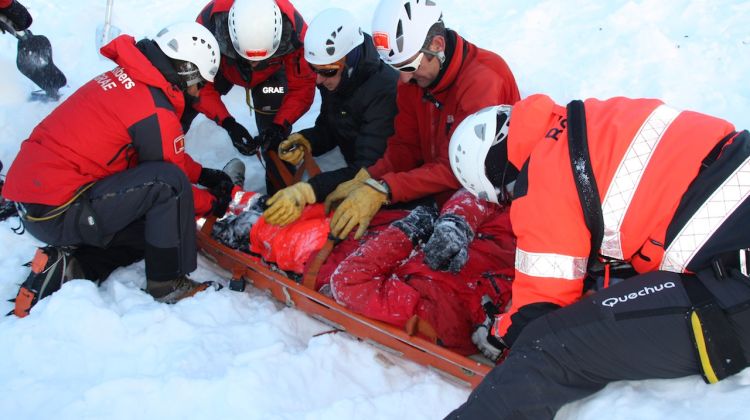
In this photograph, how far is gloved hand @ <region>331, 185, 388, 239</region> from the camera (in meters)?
3.45

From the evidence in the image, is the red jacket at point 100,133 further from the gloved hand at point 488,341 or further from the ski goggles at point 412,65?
the gloved hand at point 488,341

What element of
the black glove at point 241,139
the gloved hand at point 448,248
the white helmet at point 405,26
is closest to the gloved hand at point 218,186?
the black glove at point 241,139

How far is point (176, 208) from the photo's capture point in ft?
11.1

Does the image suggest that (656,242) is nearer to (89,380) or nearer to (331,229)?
(331,229)

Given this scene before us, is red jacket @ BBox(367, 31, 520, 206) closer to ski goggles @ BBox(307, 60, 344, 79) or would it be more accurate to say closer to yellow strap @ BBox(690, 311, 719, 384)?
ski goggles @ BBox(307, 60, 344, 79)

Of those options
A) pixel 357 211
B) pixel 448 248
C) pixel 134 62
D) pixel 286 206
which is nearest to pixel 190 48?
pixel 134 62

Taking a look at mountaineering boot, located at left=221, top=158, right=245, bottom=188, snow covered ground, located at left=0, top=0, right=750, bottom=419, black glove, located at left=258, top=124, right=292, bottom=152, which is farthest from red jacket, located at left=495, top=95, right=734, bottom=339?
mountaineering boot, located at left=221, top=158, right=245, bottom=188

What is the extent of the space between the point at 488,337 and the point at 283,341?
3.66 feet

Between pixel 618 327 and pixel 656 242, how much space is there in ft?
1.14

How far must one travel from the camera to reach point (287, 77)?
185 inches

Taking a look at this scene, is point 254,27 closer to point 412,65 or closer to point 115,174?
point 412,65

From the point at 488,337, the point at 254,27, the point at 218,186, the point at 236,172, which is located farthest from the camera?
the point at 236,172

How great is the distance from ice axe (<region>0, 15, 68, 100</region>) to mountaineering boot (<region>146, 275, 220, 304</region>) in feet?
9.87

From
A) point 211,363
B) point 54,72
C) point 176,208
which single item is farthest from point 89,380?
point 54,72
